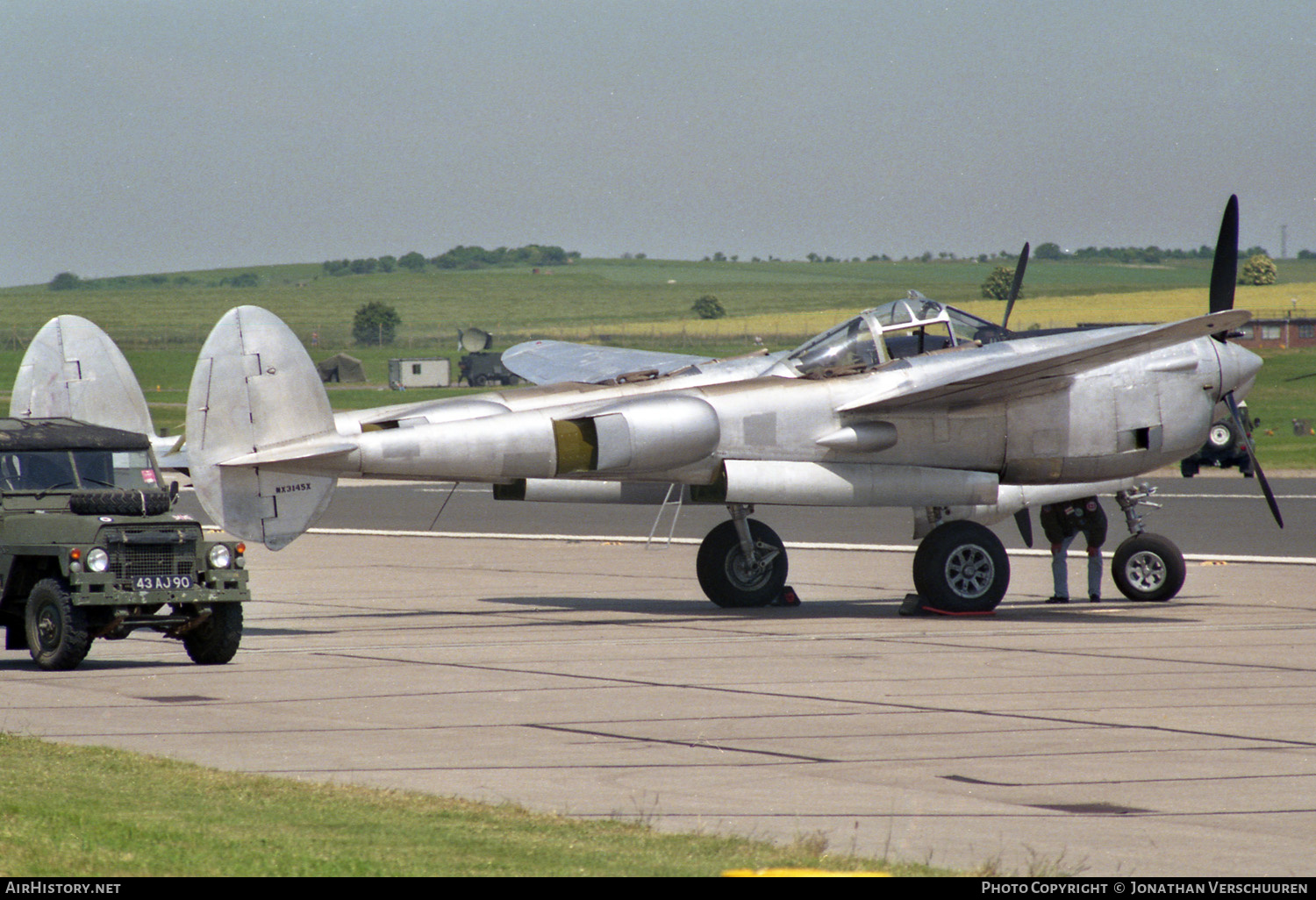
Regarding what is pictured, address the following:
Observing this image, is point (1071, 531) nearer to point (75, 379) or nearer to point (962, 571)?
point (962, 571)

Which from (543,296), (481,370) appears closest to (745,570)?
(481,370)

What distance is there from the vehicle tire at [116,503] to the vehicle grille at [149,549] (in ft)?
2.82

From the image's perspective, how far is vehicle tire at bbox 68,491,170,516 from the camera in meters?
15.2

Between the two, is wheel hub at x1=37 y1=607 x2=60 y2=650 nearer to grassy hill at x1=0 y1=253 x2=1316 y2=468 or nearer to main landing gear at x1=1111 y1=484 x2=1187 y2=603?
main landing gear at x1=1111 y1=484 x2=1187 y2=603

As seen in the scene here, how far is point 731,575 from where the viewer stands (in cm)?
2088

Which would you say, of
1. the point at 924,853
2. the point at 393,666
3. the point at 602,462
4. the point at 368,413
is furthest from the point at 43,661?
the point at 924,853

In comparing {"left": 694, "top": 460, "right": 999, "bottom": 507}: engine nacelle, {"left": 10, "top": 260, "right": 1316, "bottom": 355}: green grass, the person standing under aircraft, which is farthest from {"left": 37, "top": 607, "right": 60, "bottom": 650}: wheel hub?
{"left": 10, "top": 260, "right": 1316, "bottom": 355}: green grass

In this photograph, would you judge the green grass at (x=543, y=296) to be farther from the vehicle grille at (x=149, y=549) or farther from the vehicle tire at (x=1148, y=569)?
the vehicle grille at (x=149, y=549)

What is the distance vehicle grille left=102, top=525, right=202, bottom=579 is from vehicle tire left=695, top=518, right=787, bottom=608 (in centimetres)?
773

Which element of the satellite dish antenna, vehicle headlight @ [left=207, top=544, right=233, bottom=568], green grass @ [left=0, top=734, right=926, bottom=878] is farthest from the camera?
the satellite dish antenna

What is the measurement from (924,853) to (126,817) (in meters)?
3.90

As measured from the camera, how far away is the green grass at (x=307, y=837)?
23.7 feet

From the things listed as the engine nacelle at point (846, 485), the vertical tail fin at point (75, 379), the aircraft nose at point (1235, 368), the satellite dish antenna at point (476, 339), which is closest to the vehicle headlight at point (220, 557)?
the engine nacelle at point (846, 485)

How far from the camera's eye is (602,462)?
18484mm
